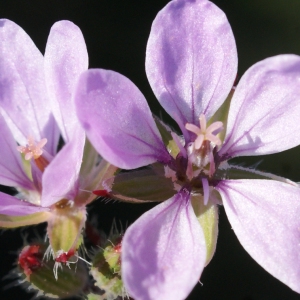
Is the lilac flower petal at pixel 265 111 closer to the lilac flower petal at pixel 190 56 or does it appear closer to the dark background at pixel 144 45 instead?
the lilac flower petal at pixel 190 56

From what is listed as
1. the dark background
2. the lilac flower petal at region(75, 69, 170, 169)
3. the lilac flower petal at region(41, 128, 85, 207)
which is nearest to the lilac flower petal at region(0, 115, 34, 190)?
the lilac flower petal at region(41, 128, 85, 207)

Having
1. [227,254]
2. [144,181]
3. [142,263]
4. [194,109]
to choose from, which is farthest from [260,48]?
[142,263]

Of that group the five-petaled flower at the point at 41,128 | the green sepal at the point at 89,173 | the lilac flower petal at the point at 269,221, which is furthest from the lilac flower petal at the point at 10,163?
the lilac flower petal at the point at 269,221

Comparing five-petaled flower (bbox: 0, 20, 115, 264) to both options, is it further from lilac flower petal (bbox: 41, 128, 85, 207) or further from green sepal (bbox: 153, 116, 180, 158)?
green sepal (bbox: 153, 116, 180, 158)

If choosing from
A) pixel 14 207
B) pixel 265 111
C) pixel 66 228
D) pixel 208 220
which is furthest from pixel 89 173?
pixel 265 111

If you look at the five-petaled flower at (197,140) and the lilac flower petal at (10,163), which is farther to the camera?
the lilac flower petal at (10,163)

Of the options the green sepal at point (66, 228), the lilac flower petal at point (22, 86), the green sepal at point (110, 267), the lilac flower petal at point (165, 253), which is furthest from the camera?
the lilac flower petal at point (22, 86)
